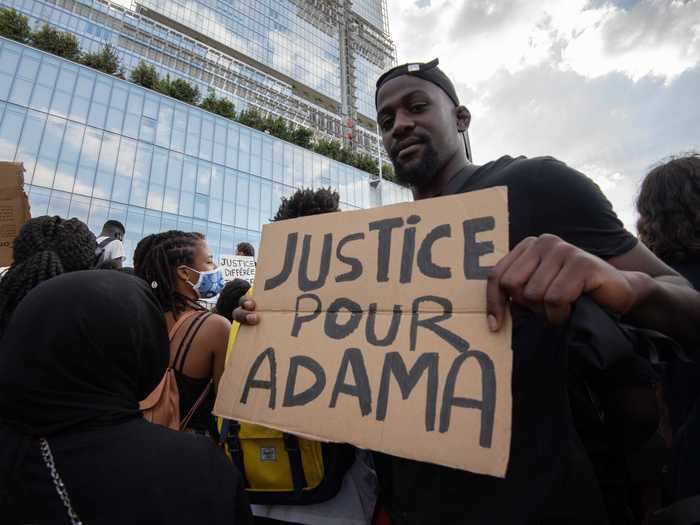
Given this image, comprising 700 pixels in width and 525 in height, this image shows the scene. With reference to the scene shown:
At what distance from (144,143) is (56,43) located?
21.7 ft

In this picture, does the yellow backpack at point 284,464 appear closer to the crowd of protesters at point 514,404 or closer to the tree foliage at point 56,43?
the crowd of protesters at point 514,404

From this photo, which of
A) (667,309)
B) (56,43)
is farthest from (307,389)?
(56,43)

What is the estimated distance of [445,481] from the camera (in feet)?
3.05

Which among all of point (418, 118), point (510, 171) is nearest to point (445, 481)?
point (510, 171)

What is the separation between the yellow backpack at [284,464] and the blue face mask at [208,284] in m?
1.23

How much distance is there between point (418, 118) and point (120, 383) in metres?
1.36

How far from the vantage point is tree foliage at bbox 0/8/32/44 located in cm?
1977

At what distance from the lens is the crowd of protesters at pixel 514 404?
0.79 metres

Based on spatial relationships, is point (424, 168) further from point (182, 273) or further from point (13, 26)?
point (13, 26)

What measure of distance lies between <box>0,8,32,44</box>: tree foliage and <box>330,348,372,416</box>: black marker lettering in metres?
29.1

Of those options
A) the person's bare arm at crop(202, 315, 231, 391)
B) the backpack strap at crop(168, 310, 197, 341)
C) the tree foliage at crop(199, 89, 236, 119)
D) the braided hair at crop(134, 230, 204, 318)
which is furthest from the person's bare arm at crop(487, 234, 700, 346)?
the tree foliage at crop(199, 89, 236, 119)

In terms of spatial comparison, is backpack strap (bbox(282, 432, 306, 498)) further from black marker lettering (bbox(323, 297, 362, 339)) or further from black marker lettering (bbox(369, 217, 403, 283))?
black marker lettering (bbox(369, 217, 403, 283))

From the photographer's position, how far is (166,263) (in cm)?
232

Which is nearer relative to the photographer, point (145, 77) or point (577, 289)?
point (577, 289)
